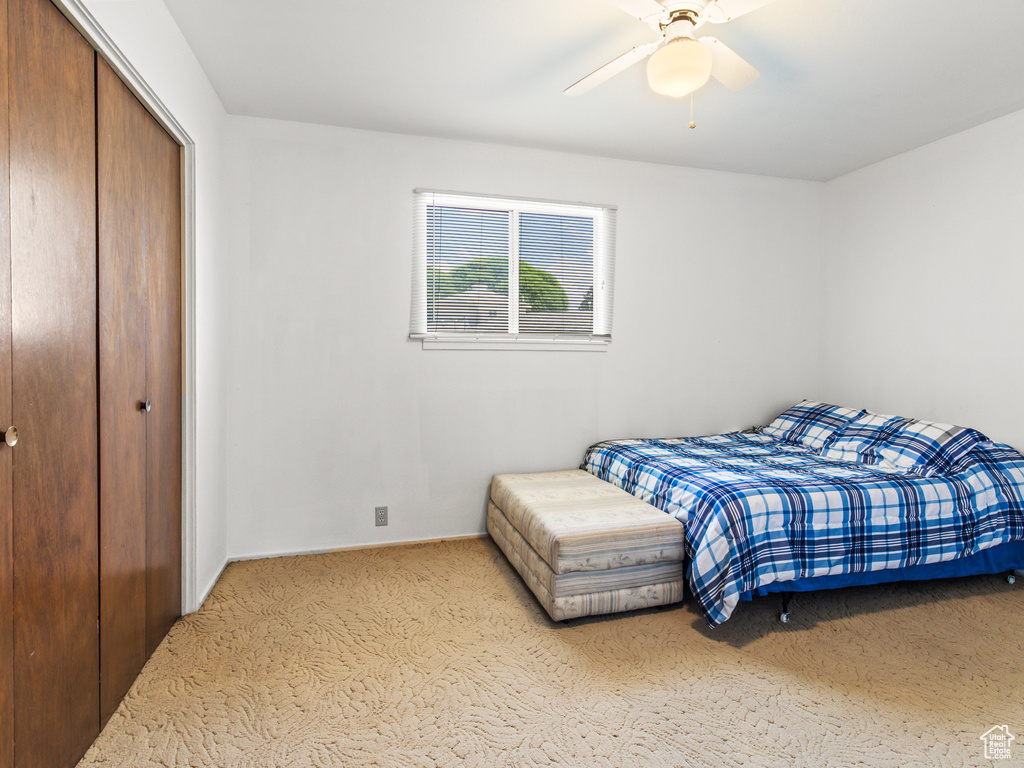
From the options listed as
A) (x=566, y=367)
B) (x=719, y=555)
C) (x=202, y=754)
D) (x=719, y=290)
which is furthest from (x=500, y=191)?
(x=202, y=754)

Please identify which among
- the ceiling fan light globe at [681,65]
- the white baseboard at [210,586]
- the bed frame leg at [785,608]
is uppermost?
the ceiling fan light globe at [681,65]

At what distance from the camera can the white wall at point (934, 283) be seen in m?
2.90

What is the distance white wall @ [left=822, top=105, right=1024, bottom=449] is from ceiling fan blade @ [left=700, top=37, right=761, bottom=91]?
1.95 metres

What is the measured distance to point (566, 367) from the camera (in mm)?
3492

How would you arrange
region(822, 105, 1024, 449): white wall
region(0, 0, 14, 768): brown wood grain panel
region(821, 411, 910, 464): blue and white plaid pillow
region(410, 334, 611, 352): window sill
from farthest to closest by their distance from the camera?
region(410, 334, 611, 352): window sill < region(821, 411, 910, 464): blue and white plaid pillow < region(822, 105, 1024, 449): white wall < region(0, 0, 14, 768): brown wood grain panel

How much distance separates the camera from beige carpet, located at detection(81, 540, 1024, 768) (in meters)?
1.58

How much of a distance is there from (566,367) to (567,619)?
1.64 m

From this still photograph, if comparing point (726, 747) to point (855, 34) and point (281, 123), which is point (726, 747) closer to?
point (855, 34)
